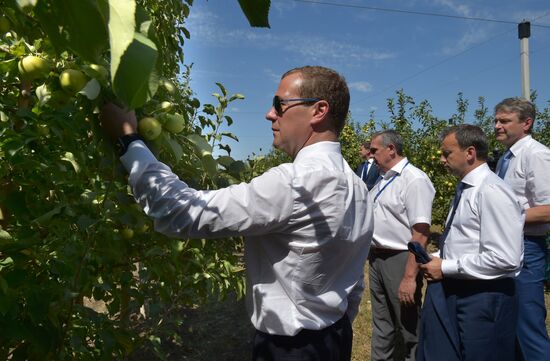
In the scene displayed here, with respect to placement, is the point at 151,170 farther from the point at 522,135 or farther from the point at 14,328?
the point at 522,135

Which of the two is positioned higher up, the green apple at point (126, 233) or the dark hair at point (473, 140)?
the dark hair at point (473, 140)

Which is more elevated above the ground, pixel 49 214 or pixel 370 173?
pixel 370 173

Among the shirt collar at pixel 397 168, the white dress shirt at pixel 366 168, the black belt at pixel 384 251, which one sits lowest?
the black belt at pixel 384 251

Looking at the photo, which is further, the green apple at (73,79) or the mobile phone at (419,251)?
the mobile phone at (419,251)

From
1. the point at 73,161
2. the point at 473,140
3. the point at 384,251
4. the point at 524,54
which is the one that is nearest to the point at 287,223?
the point at 73,161

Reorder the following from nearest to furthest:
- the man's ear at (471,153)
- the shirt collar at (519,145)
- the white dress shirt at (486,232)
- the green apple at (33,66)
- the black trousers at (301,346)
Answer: the green apple at (33,66)
the black trousers at (301,346)
the white dress shirt at (486,232)
the man's ear at (471,153)
the shirt collar at (519,145)

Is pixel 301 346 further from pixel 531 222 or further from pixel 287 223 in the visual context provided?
pixel 531 222

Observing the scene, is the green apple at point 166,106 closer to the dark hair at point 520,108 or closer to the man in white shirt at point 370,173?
the dark hair at point 520,108

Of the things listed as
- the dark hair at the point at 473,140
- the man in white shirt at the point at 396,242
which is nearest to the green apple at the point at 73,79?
the dark hair at the point at 473,140

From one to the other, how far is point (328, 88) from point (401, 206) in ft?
7.49

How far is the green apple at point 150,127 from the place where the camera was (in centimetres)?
116

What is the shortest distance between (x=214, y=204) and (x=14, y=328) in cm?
58

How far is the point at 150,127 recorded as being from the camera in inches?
45.6

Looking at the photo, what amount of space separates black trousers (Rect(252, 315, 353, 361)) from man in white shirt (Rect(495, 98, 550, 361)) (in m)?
2.07
